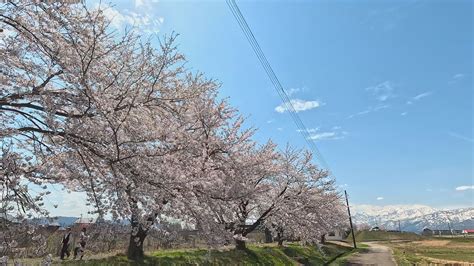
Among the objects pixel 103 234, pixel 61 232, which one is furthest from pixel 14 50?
pixel 61 232

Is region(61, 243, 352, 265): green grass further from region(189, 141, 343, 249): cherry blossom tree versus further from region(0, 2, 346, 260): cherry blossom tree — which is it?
region(0, 2, 346, 260): cherry blossom tree

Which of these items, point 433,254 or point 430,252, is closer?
point 433,254

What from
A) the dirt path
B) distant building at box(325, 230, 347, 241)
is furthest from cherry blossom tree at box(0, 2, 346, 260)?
distant building at box(325, 230, 347, 241)

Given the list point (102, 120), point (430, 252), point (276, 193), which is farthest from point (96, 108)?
point (430, 252)

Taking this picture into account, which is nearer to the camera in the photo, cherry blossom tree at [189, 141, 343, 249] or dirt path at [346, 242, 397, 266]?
cherry blossom tree at [189, 141, 343, 249]

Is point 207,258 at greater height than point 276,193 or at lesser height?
lesser

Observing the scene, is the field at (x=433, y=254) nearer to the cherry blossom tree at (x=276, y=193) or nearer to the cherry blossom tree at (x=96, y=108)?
the cherry blossom tree at (x=276, y=193)

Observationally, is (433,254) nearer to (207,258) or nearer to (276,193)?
(276,193)

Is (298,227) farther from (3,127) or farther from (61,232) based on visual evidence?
(3,127)

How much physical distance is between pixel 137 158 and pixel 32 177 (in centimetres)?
204

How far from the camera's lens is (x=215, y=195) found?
8.81 metres

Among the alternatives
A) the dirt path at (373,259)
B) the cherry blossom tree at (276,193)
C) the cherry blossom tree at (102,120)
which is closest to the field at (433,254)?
the dirt path at (373,259)

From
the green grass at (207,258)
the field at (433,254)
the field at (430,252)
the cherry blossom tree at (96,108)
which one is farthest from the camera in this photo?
the field at (433,254)

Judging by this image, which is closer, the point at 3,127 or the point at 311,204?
the point at 3,127
